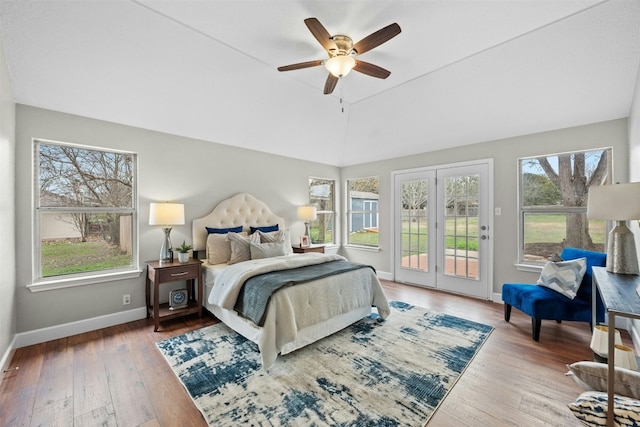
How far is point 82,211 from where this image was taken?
303 centimetres

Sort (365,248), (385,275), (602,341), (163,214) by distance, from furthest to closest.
Answer: (365,248) → (385,275) → (163,214) → (602,341)

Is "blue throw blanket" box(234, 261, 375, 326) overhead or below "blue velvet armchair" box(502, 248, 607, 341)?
overhead

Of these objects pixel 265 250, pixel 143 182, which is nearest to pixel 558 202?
pixel 265 250

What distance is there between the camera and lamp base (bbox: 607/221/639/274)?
212 cm

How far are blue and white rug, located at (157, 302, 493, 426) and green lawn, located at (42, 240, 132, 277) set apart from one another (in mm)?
1296

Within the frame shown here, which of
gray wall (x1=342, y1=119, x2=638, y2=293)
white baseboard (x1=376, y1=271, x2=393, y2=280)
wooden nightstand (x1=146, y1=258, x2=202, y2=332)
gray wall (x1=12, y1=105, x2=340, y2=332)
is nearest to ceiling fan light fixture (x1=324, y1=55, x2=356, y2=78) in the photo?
gray wall (x1=12, y1=105, x2=340, y2=332)

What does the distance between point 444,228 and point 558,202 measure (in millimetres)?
1443

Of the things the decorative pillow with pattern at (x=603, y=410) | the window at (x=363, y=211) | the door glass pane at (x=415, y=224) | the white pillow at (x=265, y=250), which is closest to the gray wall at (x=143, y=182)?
the white pillow at (x=265, y=250)

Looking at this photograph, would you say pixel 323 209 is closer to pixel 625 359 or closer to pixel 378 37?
pixel 378 37

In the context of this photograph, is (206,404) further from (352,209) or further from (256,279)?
(352,209)

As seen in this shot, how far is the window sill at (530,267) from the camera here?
3529 millimetres

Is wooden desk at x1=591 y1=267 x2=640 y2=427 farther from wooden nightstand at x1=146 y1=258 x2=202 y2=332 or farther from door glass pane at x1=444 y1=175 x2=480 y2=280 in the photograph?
wooden nightstand at x1=146 y1=258 x2=202 y2=332

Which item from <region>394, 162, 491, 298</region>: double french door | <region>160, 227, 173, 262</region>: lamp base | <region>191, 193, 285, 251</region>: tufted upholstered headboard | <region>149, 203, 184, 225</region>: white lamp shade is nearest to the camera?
<region>149, 203, 184, 225</region>: white lamp shade

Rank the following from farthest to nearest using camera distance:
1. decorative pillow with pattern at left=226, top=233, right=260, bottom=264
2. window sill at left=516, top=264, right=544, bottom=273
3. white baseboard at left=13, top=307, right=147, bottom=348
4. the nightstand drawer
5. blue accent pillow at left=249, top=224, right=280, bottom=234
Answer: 1. blue accent pillow at left=249, top=224, right=280, bottom=234
2. window sill at left=516, top=264, right=544, bottom=273
3. decorative pillow with pattern at left=226, top=233, right=260, bottom=264
4. the nightstand drawer
5. white baseboard at left=13, top=307, right=147, bottom=348
